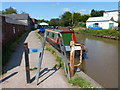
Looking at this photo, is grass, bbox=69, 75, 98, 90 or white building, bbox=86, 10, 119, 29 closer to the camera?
grass, bbox=69, 75, 98, 90

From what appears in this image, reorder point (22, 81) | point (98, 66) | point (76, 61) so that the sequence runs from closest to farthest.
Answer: point (22, 81) < point (98, 66) < point (76, 61)

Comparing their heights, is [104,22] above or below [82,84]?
above

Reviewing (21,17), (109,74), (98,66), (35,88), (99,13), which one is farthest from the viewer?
(99,13)

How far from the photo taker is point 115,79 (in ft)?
20.6

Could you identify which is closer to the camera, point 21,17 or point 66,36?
point 66,36

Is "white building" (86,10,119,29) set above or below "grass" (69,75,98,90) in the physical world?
above

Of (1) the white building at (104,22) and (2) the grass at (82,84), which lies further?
(1) the white building at (104,22)

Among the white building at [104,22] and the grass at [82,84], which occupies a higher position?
the white building at [104,22]

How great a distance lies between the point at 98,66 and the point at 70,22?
135 ft

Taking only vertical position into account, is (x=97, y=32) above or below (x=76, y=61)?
above

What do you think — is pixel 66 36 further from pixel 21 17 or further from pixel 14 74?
pixel 21 17

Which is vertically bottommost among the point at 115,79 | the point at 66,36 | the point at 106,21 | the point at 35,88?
the point at 115,79

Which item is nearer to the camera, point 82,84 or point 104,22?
point 82,84

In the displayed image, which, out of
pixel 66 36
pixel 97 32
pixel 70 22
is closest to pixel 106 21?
pixel 97 32
